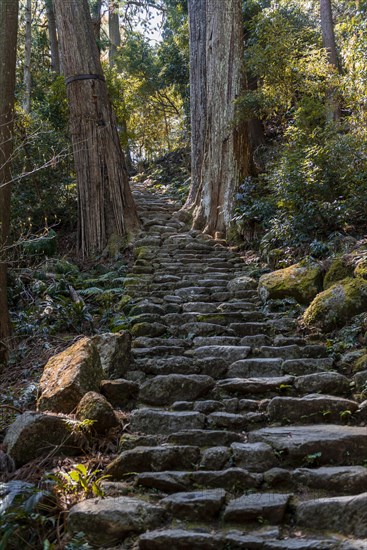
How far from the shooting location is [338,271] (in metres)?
6.58

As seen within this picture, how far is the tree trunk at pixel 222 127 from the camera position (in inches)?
425

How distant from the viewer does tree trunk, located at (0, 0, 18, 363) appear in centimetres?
671

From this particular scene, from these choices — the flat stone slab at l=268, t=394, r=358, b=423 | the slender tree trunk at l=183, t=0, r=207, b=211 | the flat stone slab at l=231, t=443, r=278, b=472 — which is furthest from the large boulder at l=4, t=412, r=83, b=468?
the slender tree trunk at l=183, t=0, r=207, b=211

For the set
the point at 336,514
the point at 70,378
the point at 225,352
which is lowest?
the point at 336,514

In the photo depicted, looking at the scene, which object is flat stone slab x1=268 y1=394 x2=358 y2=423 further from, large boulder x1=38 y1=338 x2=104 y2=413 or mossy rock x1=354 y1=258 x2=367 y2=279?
mossy rock x1=354 y1=258 x2=367 y2=279

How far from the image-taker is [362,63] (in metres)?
8.76

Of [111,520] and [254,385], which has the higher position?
[254,385]

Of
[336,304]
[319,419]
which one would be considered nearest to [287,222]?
[336,304]

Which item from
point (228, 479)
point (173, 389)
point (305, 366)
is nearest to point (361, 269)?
point (305, 366)

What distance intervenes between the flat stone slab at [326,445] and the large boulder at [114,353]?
1.75 meters

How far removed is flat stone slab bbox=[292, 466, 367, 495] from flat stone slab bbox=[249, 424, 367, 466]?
14cm

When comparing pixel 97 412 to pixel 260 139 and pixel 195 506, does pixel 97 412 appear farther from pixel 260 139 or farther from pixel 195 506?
pixel 260 139

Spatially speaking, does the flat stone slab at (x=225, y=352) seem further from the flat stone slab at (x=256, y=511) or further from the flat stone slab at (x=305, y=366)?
the flat stone slab at (x=256, y=511)

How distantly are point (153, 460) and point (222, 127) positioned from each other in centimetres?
828
